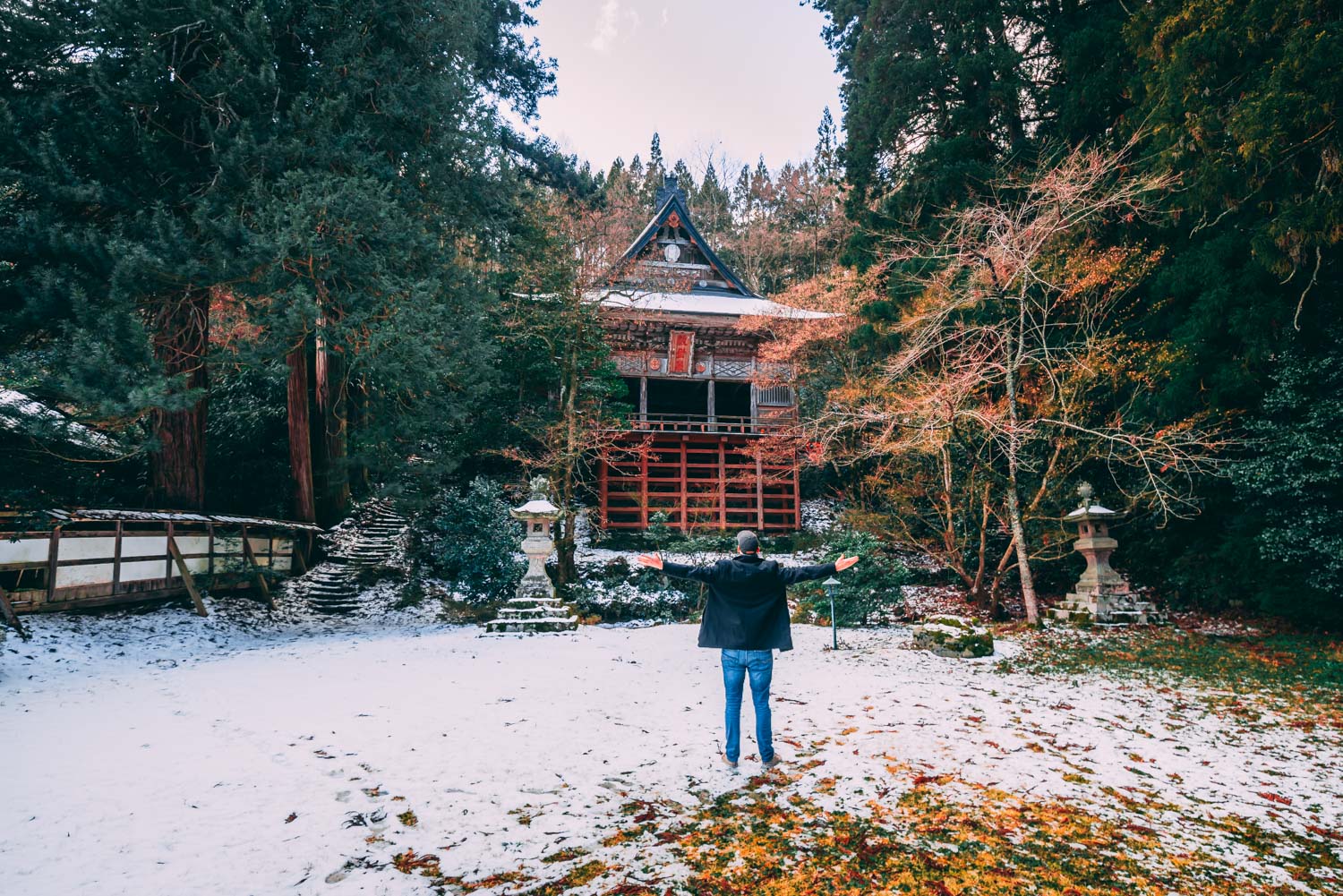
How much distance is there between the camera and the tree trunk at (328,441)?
37.6 feet

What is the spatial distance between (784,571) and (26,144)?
9.30 m

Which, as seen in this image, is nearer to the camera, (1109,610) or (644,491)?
(1109,610)

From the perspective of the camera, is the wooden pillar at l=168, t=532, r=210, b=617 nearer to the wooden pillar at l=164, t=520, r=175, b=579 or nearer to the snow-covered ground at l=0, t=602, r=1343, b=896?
the wooden pillar at l=164, t=520, r=175, b=579

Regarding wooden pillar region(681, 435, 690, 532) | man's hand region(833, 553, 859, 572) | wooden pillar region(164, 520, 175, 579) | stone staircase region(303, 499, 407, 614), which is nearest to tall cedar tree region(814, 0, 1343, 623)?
wooden pillar region(681, 435, 690, 532)

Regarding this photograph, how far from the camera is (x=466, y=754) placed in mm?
3904

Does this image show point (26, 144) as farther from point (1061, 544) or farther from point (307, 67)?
point (1061, 544)

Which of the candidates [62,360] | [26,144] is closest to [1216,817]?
[62,360]

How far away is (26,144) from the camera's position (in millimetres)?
6762

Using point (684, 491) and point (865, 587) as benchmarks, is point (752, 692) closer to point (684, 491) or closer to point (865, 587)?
point (865, 587)

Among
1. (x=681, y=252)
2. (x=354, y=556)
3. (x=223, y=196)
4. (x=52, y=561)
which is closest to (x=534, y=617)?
(x=52, y=561)

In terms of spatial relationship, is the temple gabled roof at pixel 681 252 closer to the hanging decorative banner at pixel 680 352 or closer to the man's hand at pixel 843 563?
the hanging decorative banner at pixel 680 352

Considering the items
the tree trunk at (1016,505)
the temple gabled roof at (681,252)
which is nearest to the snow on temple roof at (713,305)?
the temple gabled roof at (681,252)

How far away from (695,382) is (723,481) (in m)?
5.00

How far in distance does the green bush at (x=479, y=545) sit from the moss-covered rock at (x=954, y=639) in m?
7.18
